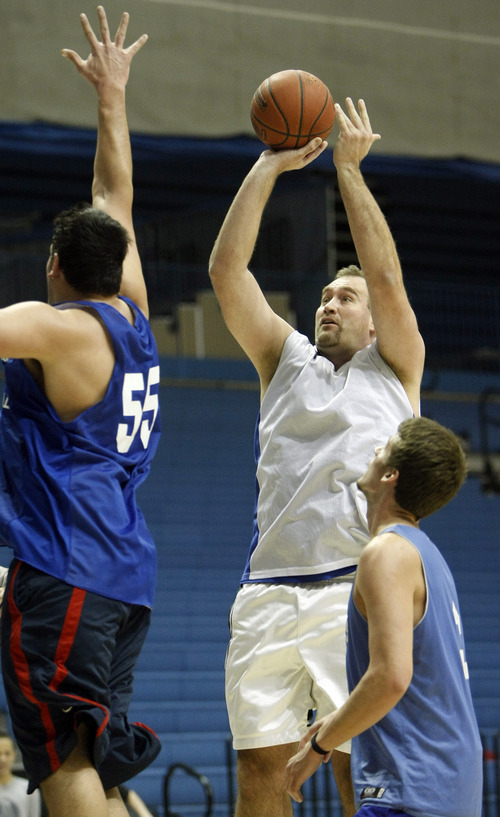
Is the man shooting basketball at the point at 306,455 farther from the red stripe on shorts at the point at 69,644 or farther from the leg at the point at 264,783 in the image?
the red stripe on shorts at the point at 69,644

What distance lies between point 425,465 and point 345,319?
4.84 feet

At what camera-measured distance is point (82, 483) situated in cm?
309

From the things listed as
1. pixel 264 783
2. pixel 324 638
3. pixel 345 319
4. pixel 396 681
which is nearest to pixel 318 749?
pixel 396 681

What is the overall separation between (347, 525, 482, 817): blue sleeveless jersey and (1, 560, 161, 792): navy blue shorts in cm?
76

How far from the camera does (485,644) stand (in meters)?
11.3

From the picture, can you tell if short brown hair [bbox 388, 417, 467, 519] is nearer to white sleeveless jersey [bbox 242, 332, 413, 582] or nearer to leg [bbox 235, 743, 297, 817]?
white sleeveless jersey [bbox 242, 332, 413, 582]

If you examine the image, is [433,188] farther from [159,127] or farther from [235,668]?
[235,668]

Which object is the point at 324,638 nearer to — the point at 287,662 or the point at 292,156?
the point at 287,662

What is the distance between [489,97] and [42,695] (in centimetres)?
1057

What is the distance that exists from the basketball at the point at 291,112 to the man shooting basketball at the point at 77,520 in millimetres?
1155

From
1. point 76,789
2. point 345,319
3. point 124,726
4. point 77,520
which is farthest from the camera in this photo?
point 345,319

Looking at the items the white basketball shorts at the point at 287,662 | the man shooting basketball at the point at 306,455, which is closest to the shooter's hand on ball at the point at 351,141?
the man shooting basketball at the point at 306,455

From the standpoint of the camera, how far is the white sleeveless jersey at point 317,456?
12.2ft

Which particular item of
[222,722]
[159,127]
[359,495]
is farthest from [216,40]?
[359,495]
